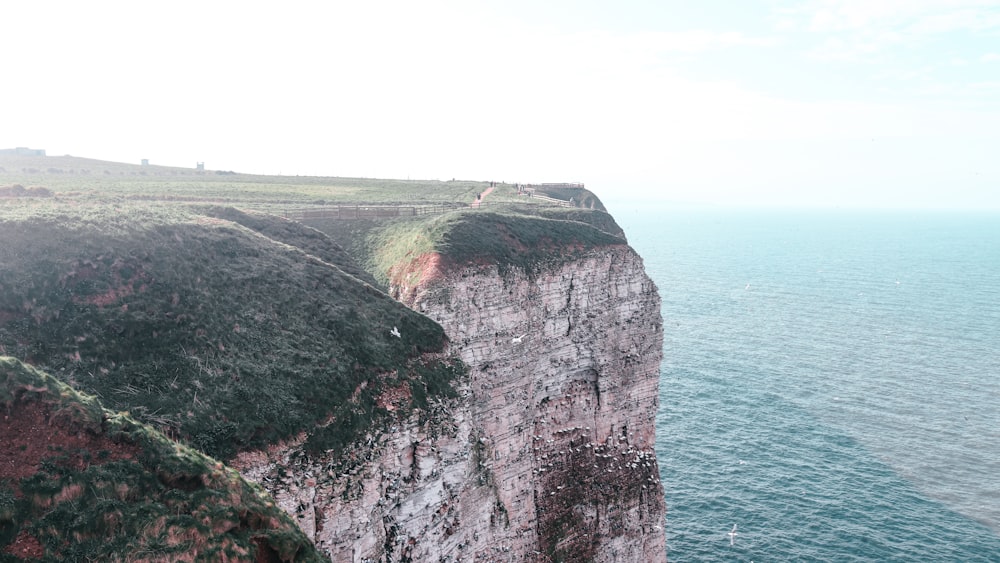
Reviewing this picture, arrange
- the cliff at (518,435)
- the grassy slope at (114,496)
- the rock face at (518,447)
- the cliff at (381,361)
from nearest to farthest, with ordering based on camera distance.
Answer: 1. the grassy slope at (114,496)
2. the cliff at (381,361)
3. the rock face at (518,447)
4. the cliff at (518,435)

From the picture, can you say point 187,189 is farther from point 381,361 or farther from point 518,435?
point 381,361

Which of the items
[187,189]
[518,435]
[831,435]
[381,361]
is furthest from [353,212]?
[831,435]

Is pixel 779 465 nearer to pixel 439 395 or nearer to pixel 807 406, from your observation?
pixel 807 406

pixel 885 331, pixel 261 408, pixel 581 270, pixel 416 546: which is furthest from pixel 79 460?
pixel 885 331

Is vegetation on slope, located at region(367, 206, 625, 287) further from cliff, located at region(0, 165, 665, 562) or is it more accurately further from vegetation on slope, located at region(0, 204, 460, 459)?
vegetation on slope, located at region(0, 204, 460, 459)

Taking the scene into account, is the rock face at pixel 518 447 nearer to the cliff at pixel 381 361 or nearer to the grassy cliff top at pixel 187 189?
the cliff at pixel 381 361

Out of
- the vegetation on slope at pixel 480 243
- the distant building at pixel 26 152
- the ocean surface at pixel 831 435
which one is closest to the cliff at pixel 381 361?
the vegetation on slope at pixel 480 243
